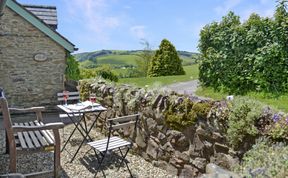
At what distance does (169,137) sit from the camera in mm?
5293

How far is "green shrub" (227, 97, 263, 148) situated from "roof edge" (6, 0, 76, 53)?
28.3ft

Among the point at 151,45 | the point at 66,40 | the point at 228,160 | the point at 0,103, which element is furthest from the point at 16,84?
the point at 151,45

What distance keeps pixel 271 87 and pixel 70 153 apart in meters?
5.90

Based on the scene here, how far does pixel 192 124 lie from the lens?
4.76 metres

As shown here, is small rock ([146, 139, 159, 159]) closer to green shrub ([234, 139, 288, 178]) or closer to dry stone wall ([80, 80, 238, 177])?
dry stone wall ([80, 80, 238, 177])

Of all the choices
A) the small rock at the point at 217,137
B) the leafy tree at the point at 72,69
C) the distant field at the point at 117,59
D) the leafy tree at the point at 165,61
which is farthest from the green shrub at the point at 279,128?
the distant field at the point at 117,59

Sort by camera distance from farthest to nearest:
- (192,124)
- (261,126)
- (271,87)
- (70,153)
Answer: (271,87)
(70,153)
(192,124)
(261,126)

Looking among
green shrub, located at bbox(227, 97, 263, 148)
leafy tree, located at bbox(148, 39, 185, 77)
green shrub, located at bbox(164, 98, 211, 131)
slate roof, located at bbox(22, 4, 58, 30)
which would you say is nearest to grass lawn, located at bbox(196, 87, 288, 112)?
green shrub, located at bbox(164, 98, 211, 131)

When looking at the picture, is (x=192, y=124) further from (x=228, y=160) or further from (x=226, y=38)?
(x=226, y=38)

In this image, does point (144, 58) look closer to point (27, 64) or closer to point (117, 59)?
point (27, 64)

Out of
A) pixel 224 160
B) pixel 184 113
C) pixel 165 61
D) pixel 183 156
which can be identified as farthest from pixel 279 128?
pixel 165 61

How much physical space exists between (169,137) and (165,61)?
49.5 ft

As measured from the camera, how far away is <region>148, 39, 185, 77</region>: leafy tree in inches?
780

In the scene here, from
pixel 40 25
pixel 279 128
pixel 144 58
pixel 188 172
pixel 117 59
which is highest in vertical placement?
pixel 40 25
